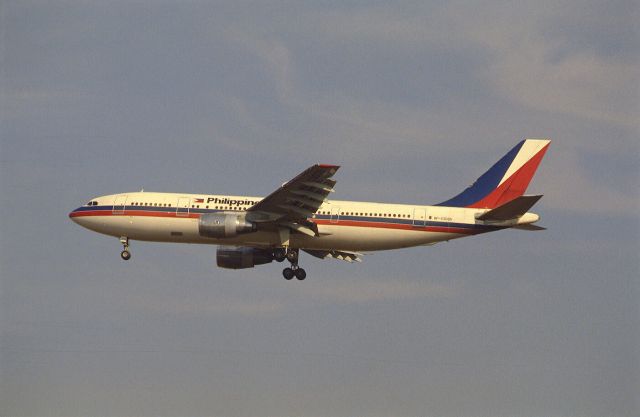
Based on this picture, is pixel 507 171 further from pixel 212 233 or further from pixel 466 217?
pixel 212 233

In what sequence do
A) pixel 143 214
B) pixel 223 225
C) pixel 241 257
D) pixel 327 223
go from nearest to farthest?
pixel 223 225
pixel 327 223
pixel 143 214
pixel 241 257

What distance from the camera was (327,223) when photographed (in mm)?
61344

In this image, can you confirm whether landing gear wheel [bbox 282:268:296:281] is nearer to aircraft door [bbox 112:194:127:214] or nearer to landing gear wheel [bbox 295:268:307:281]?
landing gear wheel [bbox 295:268:307:281]

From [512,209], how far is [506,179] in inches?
249

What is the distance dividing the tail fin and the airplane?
0.21ft

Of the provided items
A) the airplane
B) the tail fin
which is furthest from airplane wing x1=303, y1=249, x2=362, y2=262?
the tail fin

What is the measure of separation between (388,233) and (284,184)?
740 centimetres

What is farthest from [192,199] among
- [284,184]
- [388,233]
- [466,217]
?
[466,217]

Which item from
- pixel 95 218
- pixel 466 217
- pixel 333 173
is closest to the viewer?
pixel 333 173

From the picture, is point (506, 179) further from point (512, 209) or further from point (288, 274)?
point (288, 274)

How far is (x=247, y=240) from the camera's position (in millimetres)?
61375

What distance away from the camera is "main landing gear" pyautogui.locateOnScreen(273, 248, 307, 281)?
63188 millimetres

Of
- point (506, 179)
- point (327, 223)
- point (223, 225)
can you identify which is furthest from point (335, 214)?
point (506, 179)

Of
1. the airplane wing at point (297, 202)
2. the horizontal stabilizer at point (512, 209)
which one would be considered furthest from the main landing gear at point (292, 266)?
the horizontal stabilizer at point (512, 209)
